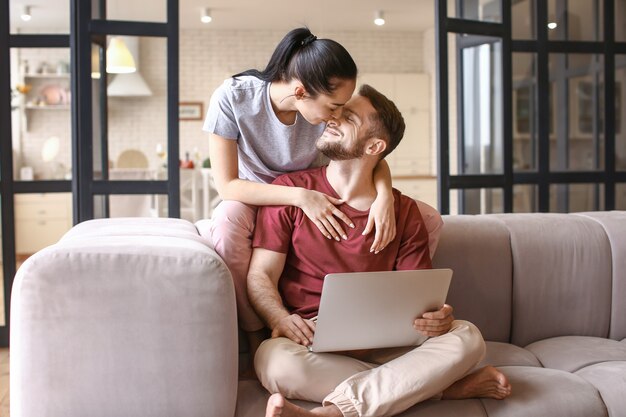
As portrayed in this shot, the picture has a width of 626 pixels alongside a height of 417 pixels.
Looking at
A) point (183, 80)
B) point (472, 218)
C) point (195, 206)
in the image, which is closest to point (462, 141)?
point (472, 218)

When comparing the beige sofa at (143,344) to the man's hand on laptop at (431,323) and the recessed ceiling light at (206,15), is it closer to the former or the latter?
the man's hand on laptop at (431,323)

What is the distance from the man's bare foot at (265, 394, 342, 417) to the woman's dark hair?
0.85 m

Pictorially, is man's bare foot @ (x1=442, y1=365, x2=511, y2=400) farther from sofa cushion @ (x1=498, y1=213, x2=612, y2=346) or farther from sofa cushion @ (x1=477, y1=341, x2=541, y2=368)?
sofa cushion @ (x1=498, y1=213, x2=612, y2=346)

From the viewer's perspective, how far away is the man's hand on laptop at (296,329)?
2025 millimetres

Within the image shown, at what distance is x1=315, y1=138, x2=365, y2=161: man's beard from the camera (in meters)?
2.21

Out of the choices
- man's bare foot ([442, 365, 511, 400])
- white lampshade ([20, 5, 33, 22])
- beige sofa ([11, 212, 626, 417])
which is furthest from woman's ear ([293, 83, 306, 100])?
white lampshade ([20, 5, 33, 22])

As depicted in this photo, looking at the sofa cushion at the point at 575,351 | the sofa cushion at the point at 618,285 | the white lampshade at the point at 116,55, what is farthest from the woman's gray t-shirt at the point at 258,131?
the white lampshade at the point at 116,55

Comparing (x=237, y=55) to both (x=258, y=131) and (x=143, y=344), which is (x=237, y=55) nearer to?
(x=258, y=131)

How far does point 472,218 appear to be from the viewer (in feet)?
8.82

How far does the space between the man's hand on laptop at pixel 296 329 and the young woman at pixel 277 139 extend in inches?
6.2

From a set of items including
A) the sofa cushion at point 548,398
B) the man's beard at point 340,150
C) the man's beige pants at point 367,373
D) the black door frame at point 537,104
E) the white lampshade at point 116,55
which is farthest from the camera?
the black door frame at point 537,104

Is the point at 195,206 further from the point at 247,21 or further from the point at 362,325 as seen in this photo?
the point at 362,325

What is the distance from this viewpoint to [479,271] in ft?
8.53

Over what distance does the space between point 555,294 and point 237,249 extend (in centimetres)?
120
